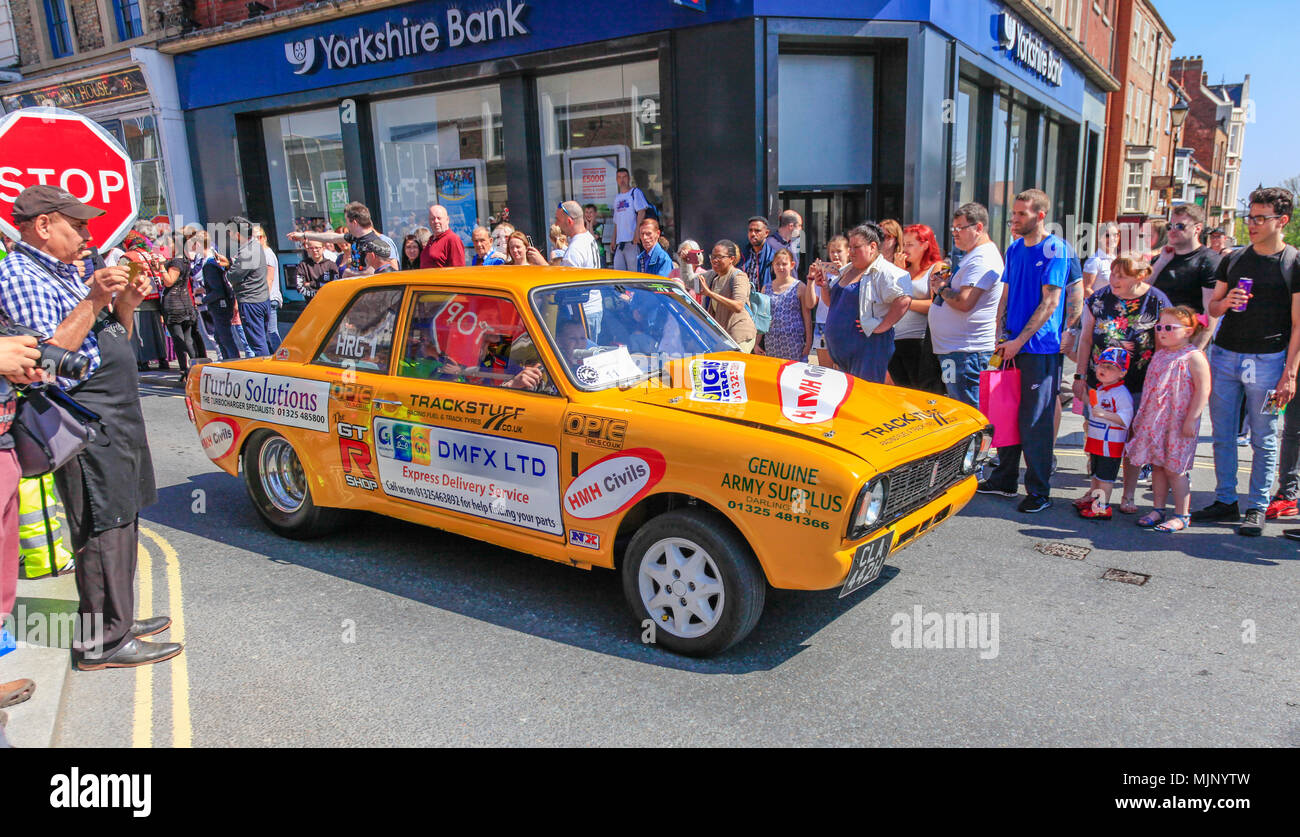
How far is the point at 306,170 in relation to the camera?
17.4m

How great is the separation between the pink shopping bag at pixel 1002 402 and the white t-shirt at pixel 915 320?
31.2 inches

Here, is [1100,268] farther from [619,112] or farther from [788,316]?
[619,112]

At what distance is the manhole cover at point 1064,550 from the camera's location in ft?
16.2

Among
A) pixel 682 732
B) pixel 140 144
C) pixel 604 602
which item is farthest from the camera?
pixel 140 144

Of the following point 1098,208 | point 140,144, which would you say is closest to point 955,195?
point 1098,208

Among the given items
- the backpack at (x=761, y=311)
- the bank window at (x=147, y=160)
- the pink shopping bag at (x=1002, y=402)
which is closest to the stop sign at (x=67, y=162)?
the backpack at (x=761, y=311)

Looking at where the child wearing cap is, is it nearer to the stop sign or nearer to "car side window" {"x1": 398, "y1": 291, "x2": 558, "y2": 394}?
"car side window" {"x1": 398, "y1": 291, "x2": 558, "y2": 394}

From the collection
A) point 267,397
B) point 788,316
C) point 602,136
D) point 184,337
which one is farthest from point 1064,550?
point 184,337

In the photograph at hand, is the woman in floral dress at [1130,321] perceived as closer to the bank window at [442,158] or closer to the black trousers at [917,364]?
the black trousers at [917,364]

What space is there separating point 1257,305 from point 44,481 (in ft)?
24.0

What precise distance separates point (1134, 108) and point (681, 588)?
34695 mm

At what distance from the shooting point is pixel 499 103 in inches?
551

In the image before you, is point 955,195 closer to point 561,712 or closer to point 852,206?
point 852,206

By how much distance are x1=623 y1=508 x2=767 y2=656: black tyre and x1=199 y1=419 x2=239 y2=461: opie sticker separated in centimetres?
314
